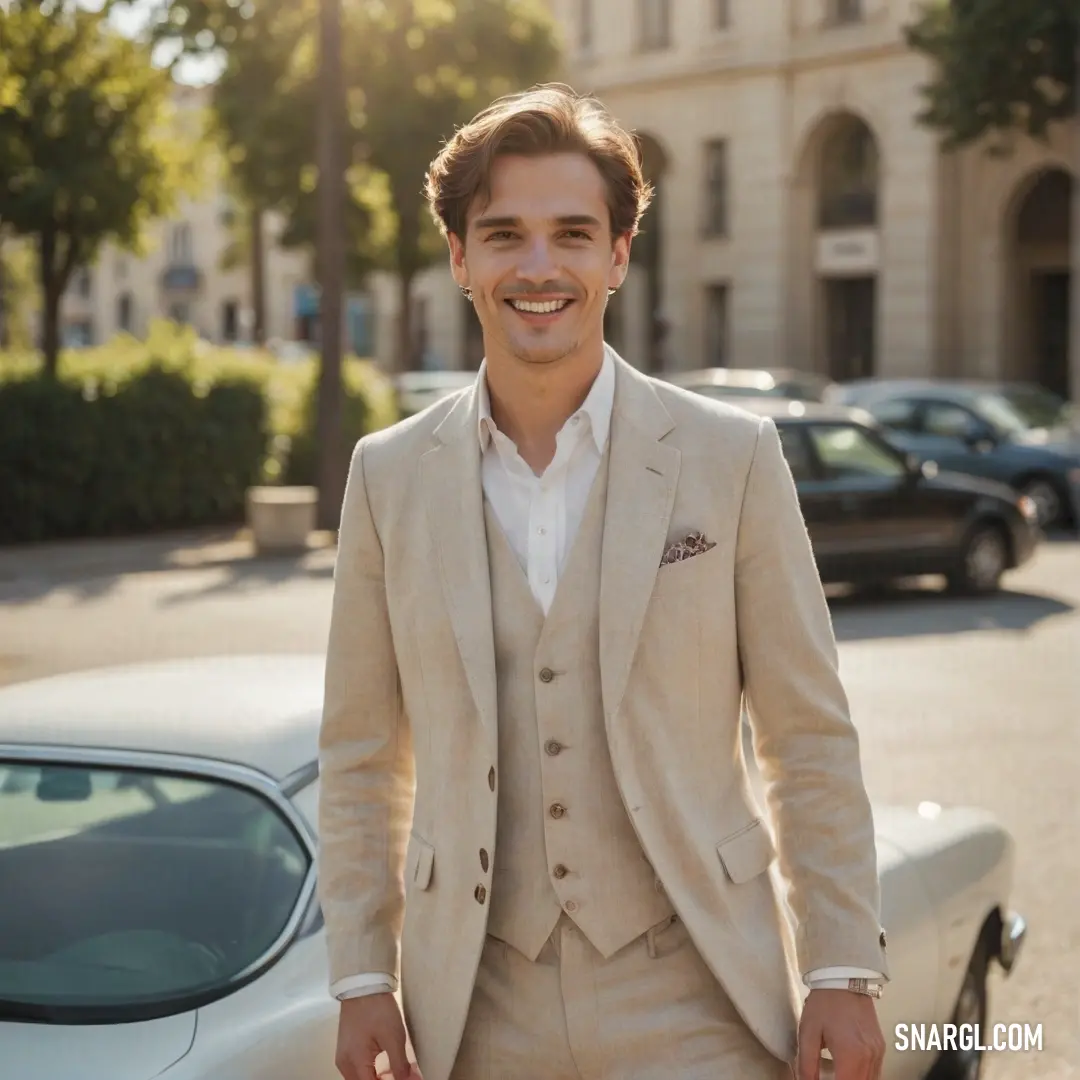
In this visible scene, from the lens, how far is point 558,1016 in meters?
2.43

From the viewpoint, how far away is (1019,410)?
23.8m

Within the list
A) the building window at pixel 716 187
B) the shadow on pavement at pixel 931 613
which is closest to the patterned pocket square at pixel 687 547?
the shadow on pavement at pixel 931 613

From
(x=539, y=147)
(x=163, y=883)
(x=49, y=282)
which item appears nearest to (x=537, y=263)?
(x=539, y=147)

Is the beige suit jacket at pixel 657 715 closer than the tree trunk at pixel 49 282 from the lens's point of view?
Yes

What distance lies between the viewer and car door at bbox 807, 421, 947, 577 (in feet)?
49.5

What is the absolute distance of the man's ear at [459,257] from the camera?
266cm

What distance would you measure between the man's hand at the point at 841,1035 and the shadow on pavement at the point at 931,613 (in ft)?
36.3

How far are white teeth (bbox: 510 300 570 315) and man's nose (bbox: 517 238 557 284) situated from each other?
3 centimetres

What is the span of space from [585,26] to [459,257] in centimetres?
4850

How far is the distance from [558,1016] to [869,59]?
4249 centimetres

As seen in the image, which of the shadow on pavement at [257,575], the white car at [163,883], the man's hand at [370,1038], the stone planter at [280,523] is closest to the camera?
the man's hand at [370,1038]

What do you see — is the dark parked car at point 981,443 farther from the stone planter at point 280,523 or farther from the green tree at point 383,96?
the green tree at point 383,96

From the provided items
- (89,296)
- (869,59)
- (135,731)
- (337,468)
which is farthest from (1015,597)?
(89,296)

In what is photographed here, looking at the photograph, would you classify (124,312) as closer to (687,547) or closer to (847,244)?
(847,244)
